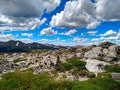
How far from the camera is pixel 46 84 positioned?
28266mm

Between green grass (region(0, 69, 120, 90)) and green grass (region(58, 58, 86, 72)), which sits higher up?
green grass (region(58, 58, 86, 72))

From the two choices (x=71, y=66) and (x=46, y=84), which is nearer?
(x=46, y=84)

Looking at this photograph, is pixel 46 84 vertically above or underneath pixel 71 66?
underneath

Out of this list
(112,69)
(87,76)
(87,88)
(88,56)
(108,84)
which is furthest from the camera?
(88,56)

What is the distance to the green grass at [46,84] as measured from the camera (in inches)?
1104

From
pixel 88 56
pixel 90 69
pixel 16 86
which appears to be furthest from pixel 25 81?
pixel 88 56

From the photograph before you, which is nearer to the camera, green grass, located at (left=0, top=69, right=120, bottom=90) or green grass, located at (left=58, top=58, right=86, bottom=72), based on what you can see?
green grass, located at (left=0, top=69, right=120, bottom=90)

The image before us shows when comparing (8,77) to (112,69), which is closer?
(8,77)

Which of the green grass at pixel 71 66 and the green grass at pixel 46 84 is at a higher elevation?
the green grass at pixel 71 66

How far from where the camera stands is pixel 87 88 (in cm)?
2784

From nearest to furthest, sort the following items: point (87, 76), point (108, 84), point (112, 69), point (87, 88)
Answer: point (87, 88) < point (108, 84) < point (87, 76) < point (112, 69)

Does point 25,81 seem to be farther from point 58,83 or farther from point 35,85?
point 58,83

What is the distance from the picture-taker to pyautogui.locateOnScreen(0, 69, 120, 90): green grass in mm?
28047

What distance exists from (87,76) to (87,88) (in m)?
10.3
